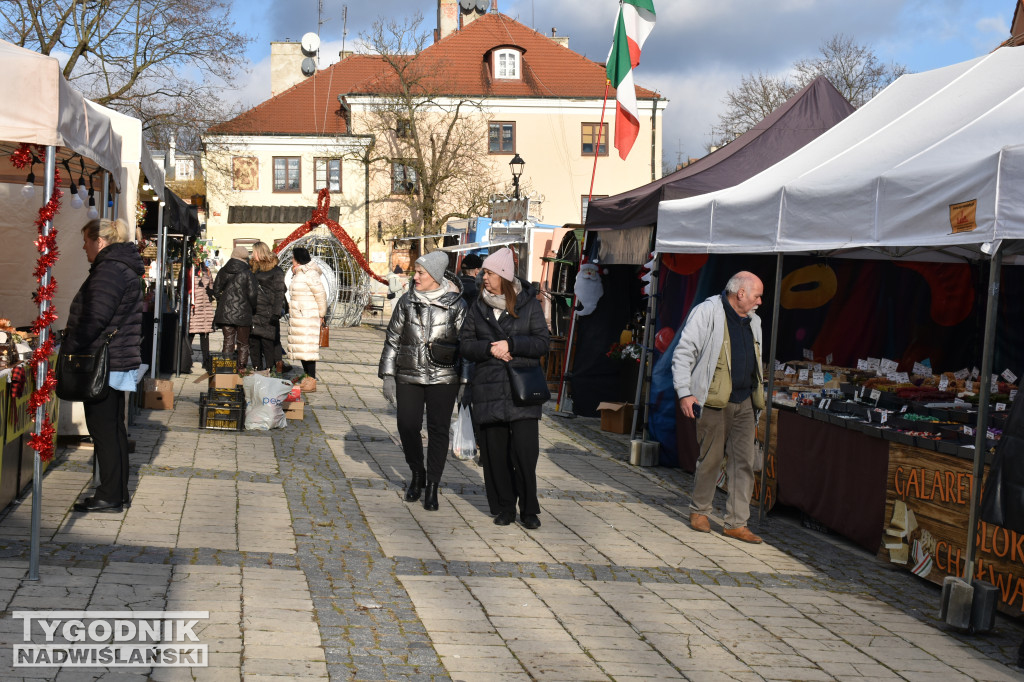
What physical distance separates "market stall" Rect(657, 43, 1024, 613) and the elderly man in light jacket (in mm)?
527

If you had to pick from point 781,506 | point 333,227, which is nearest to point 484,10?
point 333,227

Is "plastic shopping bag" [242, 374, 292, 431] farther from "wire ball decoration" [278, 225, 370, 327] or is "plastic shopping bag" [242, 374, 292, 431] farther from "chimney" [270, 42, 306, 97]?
"chimney" [270, 42, 306, 97]

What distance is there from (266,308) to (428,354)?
22.3ft

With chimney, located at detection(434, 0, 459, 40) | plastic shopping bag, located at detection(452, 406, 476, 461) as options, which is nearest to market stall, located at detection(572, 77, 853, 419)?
plastic shopping bag, located at detection(452, 406, 476, 461)

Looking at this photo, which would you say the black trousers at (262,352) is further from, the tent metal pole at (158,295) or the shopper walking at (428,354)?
the shopper walking at (428,354)

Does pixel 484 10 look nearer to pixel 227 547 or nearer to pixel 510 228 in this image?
pixel 510 228

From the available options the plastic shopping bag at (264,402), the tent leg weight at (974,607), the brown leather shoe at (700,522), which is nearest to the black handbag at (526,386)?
the brown leather shoe at (700,522)

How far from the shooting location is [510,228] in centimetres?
2303

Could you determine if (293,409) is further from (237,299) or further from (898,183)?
(898,183)

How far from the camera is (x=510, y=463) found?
25.2 ft

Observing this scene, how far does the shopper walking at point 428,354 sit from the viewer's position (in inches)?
307

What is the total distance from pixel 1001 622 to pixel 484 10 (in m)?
54.3

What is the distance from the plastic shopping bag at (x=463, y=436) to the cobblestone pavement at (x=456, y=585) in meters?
0.70

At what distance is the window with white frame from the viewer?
4784 cm
